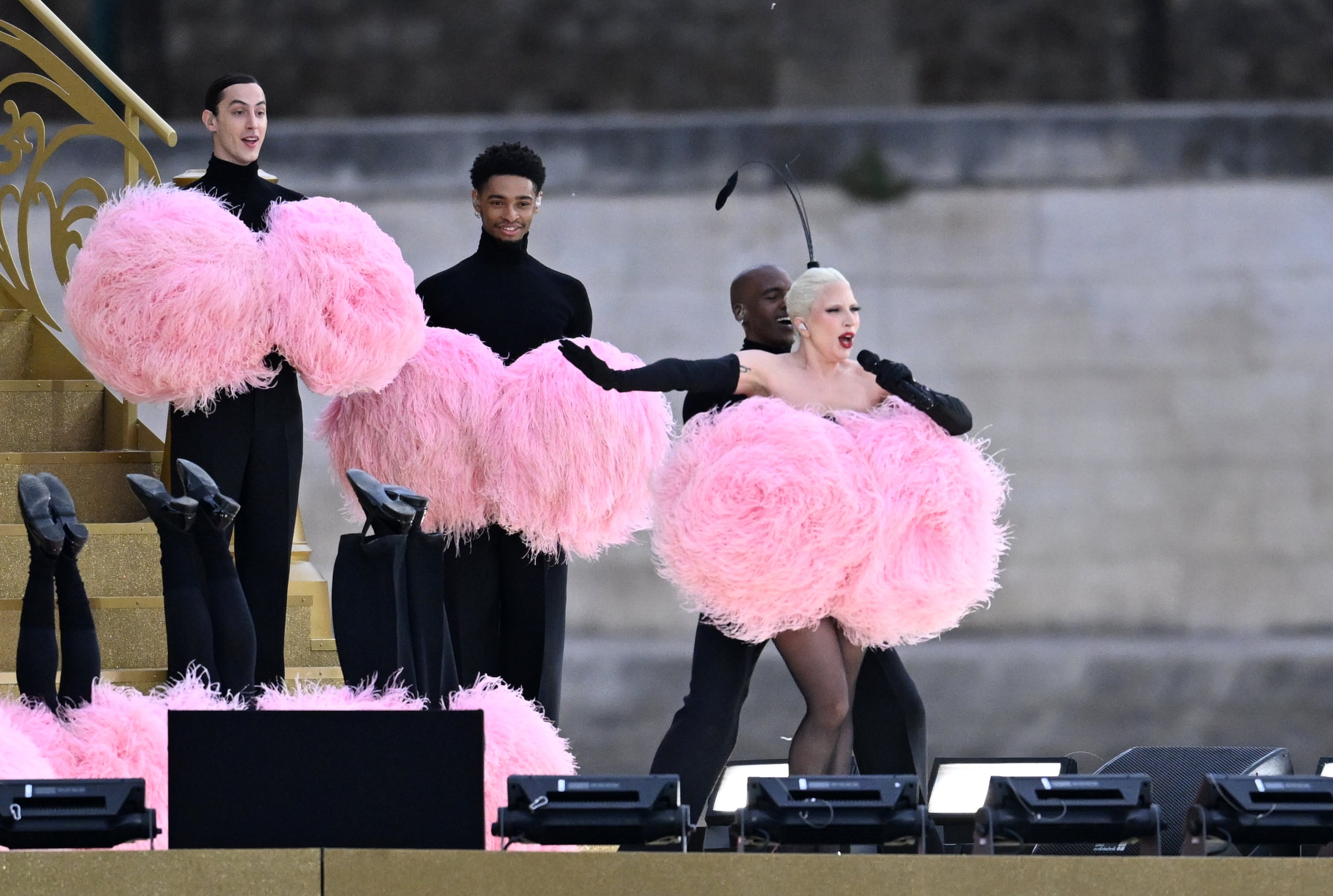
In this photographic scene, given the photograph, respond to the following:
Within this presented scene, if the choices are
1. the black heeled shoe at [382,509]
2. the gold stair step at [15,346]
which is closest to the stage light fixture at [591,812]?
the black heeled shoe at [382,509]

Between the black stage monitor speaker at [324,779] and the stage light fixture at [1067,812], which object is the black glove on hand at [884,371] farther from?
the black stage monitor speaker at [324,779]

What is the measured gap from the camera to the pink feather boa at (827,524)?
414 centimetres

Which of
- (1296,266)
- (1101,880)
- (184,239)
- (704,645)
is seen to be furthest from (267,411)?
(1296,266)

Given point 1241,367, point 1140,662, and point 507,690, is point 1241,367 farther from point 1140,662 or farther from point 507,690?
point 507,690

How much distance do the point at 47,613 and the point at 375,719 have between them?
3.43 ft

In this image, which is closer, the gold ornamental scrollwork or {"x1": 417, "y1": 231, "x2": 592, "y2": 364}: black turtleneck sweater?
{"x1": 417, "y1": 231, "x2": 592, "y2": 364}: black turtleneck sweater

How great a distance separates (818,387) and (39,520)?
1.65 m

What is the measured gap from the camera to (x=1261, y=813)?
3406mm

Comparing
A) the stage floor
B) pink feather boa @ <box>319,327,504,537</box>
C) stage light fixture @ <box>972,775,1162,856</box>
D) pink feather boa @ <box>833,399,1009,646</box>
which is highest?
pink feather boa @ <box>319,327,504,537</box>

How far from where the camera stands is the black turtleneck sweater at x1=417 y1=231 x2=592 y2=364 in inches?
184

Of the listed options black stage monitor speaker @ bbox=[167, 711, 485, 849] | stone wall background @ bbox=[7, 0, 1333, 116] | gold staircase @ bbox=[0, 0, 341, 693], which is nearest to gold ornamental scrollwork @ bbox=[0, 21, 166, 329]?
gold staircase @ bbox=[0, 0, 341, 693]

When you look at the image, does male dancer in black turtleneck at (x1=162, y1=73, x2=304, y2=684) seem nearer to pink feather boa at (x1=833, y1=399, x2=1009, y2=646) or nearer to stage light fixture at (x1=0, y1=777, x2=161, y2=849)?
stage light fixture at (x1=0, y1=777, x2=161, y2=849)

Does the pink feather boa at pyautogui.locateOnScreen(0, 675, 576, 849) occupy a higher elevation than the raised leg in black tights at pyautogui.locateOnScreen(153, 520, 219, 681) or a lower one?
lower

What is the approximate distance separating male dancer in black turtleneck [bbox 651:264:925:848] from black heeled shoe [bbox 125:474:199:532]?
1086 millimetres
